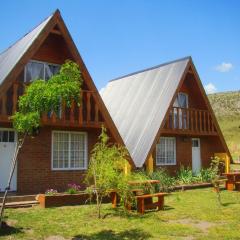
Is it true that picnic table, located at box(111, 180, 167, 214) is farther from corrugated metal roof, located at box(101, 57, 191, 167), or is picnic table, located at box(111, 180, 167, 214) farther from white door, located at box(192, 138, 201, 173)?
white door, located at box(192, 138, 201, 173)

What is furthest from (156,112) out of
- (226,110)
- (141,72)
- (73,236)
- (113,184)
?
(226,110)

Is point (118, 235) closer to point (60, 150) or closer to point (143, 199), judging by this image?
point (143, 199)

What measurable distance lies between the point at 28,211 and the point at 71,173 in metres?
4.62

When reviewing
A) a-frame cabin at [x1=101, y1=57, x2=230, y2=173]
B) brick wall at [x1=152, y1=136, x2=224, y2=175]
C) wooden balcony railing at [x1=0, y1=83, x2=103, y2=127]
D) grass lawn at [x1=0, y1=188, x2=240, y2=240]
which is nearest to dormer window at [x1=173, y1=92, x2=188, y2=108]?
a-frame cabin at [x1=101, y1=57, x2=230, y2=173]

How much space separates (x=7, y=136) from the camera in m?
15.4

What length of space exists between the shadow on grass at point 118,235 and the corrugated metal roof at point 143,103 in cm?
913

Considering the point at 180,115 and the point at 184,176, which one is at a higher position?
the point at 180,115

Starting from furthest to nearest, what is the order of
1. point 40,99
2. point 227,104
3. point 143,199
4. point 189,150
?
point 227,104
point 189,150
point 143,199
point 40,99

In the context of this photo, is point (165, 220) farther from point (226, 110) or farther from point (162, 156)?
point (226, 110)

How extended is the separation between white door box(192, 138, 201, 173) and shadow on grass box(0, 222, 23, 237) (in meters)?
15.9

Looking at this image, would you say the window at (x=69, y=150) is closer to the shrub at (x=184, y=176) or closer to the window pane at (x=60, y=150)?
the window pane at (x=60, y=150)

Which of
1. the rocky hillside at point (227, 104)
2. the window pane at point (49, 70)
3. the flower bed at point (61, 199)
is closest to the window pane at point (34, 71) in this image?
the window pane at point (49, 70)

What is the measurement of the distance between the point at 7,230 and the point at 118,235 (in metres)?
2.63

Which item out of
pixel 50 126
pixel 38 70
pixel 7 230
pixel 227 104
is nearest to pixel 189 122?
pixel 50 126
